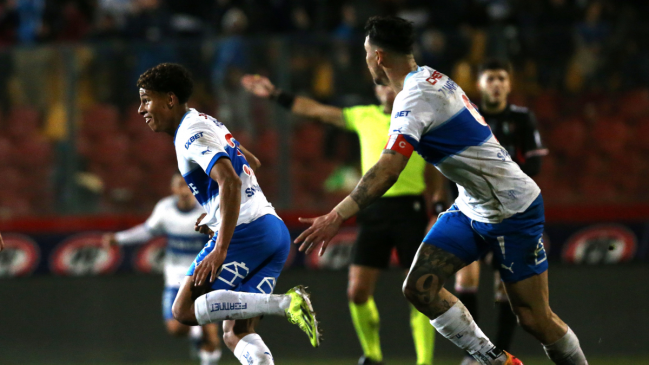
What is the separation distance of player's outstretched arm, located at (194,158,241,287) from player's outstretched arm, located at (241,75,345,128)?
7.53 feet

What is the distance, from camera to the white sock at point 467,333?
15.5 feet

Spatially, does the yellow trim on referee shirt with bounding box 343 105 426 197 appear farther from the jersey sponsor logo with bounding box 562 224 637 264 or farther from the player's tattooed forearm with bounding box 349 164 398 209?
the jersey sponsor logo with bounding box 562 224 637 264

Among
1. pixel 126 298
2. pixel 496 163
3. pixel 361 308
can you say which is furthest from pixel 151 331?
pixel 496 163

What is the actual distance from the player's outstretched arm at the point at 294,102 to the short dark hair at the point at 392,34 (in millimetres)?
2248

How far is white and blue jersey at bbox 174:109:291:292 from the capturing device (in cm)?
476

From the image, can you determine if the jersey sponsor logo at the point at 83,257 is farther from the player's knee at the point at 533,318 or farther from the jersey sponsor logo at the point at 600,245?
the player's knee at the point at 533,318

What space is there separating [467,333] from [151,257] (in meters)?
5.13

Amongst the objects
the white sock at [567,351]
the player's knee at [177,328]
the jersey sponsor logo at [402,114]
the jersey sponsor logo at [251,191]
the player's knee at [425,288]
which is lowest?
the player's knee at [177,328]

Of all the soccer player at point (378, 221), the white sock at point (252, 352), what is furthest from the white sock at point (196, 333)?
the white sock at point (252, 352)

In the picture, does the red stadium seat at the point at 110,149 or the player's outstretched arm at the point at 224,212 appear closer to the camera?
the player's outstretched arm at the point at 224,212

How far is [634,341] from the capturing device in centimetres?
851

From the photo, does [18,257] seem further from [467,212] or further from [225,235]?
[467,212]

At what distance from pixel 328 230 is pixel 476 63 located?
5.69 meters

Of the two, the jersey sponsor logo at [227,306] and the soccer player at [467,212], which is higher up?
the soccer player at [467,212]
